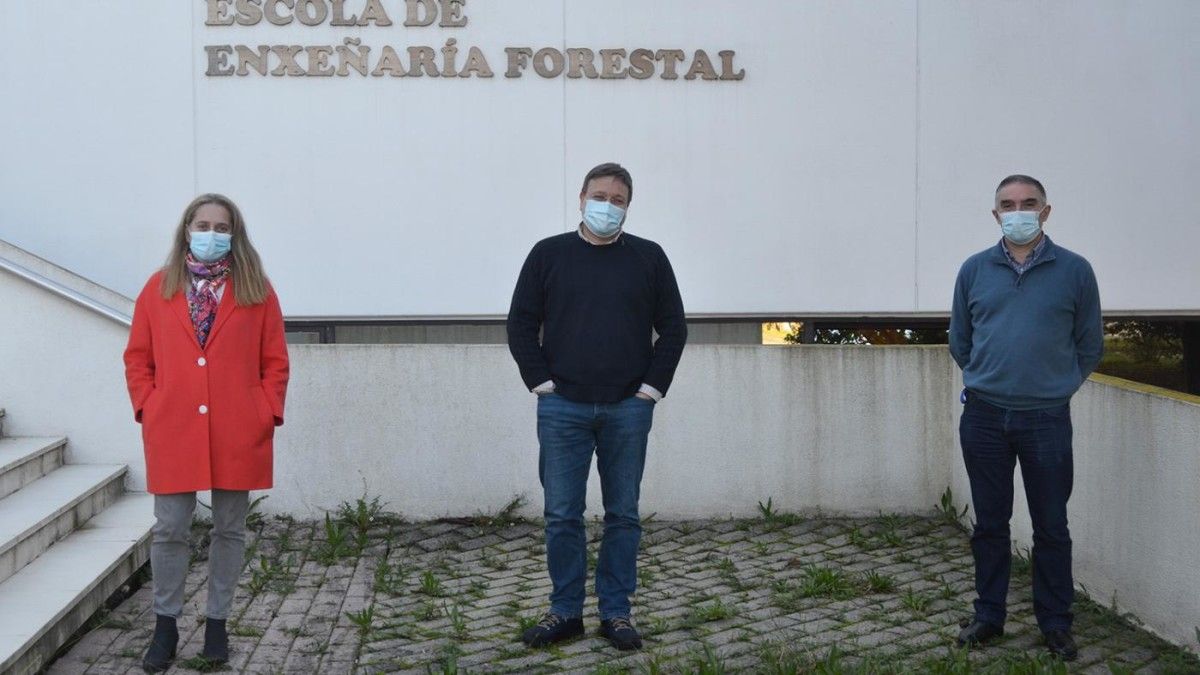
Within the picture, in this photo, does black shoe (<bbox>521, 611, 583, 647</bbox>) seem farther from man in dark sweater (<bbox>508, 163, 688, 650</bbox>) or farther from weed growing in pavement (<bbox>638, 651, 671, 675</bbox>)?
weed growing in pavement (<bbox>638, 651, 671, 675</bbox>)

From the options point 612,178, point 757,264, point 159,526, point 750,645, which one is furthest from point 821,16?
point 159,526

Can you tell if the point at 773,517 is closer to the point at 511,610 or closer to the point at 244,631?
the point at 511,610

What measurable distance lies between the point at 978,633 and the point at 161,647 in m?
3.28

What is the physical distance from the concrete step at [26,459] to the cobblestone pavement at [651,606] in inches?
34.4

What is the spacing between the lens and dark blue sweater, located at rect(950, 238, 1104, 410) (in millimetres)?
5812

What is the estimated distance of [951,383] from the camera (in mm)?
8758

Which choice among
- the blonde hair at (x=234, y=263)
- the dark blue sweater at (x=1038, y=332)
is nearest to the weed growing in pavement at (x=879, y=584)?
the dark blue sweater at (x=1038, y=332)

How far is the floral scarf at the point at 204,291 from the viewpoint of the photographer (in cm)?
570

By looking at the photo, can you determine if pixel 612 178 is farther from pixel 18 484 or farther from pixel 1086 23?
pixel 1086 23

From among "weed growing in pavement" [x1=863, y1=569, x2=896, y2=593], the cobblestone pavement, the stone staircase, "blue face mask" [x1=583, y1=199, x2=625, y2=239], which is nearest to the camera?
the stone staircase

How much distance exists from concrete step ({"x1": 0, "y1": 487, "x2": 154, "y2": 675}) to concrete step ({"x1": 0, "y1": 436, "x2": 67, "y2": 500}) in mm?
385

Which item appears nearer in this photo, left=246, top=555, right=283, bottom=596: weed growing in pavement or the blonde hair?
the blonde hair

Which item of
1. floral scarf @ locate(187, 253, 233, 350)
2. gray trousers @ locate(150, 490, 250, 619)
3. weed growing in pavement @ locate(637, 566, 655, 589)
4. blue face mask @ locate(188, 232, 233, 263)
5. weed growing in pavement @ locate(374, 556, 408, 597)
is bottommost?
weed growing in pavement @ locate(637, 566, 655, 589)

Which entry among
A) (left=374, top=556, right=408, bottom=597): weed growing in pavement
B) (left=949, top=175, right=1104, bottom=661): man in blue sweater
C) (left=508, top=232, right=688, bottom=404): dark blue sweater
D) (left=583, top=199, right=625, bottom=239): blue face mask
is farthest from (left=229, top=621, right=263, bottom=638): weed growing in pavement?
(left=949, top=175, right=1104, bottom=661): man in blue sweater
